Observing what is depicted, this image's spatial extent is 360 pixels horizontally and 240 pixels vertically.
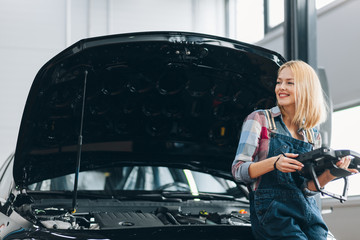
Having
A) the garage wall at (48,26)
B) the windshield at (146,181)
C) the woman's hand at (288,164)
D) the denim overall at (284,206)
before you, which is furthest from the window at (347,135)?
the woman's hand at (288,164)

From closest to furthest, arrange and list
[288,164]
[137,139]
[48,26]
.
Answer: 1. [288,164]
2. [137,139]
3. [48,26]

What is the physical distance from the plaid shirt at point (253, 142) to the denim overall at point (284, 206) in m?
0.03

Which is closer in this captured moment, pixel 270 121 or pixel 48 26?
pixel 270 121

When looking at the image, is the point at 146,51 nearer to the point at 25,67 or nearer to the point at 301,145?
the point at 301,145

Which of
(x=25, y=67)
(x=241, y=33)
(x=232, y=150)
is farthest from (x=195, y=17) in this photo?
(x=232, y=150)

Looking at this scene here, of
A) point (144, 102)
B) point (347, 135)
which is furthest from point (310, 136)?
point (347, 135)

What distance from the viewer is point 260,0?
9.80 m

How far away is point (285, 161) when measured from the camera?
5.07 feet

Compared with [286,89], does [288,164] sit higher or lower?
lower

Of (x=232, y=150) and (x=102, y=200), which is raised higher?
(x=232, y=150)

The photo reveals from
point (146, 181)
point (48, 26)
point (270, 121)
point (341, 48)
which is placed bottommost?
point (146, 181)

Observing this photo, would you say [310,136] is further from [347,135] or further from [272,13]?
[272,13]

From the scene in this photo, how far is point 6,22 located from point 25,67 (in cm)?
95

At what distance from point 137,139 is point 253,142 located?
121 centimetres
